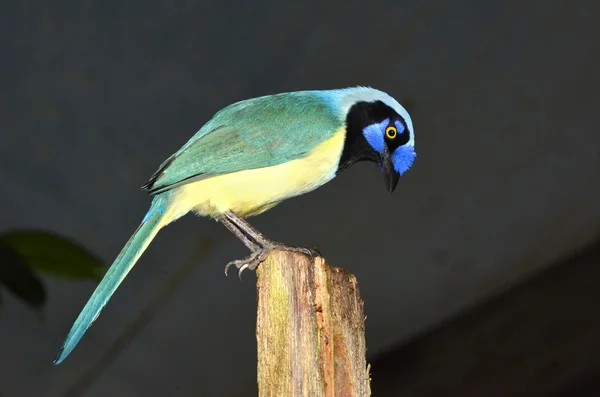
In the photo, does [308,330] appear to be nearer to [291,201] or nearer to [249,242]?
[249,242]

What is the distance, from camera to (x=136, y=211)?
4.03m

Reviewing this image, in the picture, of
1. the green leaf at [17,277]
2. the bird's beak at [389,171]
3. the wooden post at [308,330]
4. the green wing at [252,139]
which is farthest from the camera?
the bird's beak at [389,171]

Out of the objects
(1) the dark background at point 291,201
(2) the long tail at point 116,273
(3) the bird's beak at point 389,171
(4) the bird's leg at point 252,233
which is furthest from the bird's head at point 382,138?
(1) the dark background at point 291,201

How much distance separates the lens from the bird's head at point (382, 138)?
8.41ft

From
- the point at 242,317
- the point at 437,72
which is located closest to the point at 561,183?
the point at 437,72

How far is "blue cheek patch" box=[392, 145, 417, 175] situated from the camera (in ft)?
8.43

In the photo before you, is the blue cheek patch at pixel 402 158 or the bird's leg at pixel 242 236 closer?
the bird's leg at pixel 242 236

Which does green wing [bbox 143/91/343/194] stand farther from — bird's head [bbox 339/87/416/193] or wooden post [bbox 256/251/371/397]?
wooden post [bbox 256/251/371/397]

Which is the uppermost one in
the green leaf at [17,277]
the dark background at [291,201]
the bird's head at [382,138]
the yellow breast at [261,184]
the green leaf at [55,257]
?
the dark background at [291,201]

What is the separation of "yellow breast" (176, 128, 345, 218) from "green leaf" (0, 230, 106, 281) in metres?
0.34

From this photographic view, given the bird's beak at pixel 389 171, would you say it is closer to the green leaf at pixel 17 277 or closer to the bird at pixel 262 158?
the bird at pixel 262 158

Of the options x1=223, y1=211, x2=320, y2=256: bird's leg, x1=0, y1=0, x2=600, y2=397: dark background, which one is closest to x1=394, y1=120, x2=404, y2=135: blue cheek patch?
x1=223, y1=211, x2=320, y2=256: bird's leg

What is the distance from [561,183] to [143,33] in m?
2.08

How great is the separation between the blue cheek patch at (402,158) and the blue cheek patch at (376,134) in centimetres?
6
